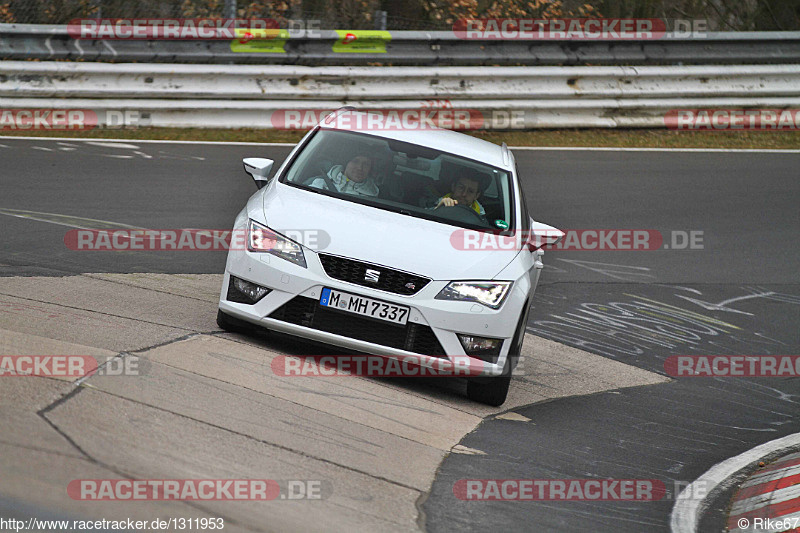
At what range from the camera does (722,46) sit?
1722cm

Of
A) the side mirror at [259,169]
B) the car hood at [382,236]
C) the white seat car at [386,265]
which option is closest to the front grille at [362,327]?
the white seat car at [386,265]

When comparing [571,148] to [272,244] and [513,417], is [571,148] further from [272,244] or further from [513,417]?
[272,244]

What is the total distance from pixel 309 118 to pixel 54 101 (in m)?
3.48

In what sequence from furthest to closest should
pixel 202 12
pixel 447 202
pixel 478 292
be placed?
pixel 202 12, pixel 447 202, pixel 478 292

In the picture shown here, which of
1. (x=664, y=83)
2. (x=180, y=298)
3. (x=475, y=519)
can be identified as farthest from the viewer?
(x=664, y=83)

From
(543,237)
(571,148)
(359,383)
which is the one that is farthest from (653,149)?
(359,383)

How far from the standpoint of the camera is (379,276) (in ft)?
21.0

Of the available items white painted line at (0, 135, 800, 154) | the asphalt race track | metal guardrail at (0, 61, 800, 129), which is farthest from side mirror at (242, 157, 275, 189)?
metal guardrail at (0, 61, 800, 129)

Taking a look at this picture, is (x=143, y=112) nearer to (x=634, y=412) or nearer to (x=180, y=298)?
(x=180, y=298)

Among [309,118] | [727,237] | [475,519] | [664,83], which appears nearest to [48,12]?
[309,118]

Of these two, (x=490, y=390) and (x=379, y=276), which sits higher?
(x=379, y=276)

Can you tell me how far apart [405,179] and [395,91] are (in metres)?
8.26

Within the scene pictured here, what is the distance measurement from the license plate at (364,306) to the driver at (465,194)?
125 cm

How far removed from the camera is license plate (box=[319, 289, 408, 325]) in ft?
21.0
